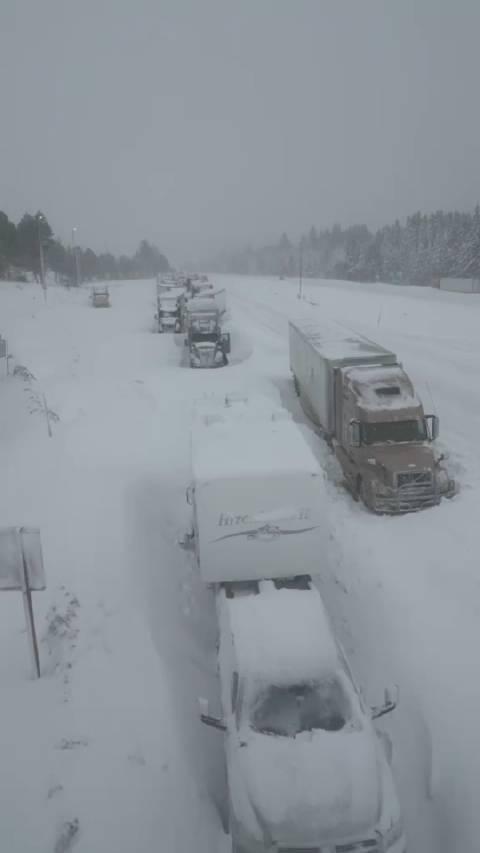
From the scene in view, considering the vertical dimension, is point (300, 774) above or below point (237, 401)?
below

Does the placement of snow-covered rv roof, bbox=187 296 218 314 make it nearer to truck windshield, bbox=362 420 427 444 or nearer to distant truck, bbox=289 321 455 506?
distant truck, bbox=289 321 455 506

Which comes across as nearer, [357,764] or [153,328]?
[357,764]

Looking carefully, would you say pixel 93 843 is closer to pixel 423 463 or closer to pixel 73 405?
pixel 423 463

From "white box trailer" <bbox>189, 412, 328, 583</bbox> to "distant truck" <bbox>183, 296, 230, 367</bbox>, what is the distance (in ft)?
67.4

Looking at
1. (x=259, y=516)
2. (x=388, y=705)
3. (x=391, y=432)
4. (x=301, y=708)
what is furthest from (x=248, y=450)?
(x=391, y=432)

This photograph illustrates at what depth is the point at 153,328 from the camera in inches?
1702

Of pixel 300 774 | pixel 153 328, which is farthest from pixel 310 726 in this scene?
pixel 153 328

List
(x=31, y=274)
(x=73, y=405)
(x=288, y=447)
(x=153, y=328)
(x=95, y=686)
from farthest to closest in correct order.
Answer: (x=31, y=274) → (x=153, y=328) → (x=73, y=405) → (x=288, y=447) → (x=95, y=686)

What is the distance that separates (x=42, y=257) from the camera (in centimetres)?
5778

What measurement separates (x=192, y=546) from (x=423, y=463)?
5949 millimetres

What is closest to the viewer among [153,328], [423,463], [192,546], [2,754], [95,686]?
[2,754]

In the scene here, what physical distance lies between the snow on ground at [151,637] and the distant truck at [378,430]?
1.75 feet

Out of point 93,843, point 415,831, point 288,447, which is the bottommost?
point 415,831

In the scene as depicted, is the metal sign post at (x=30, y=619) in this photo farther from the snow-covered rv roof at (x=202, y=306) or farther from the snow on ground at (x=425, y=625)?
the snow-covered rv roof at (x=202, y=306)
